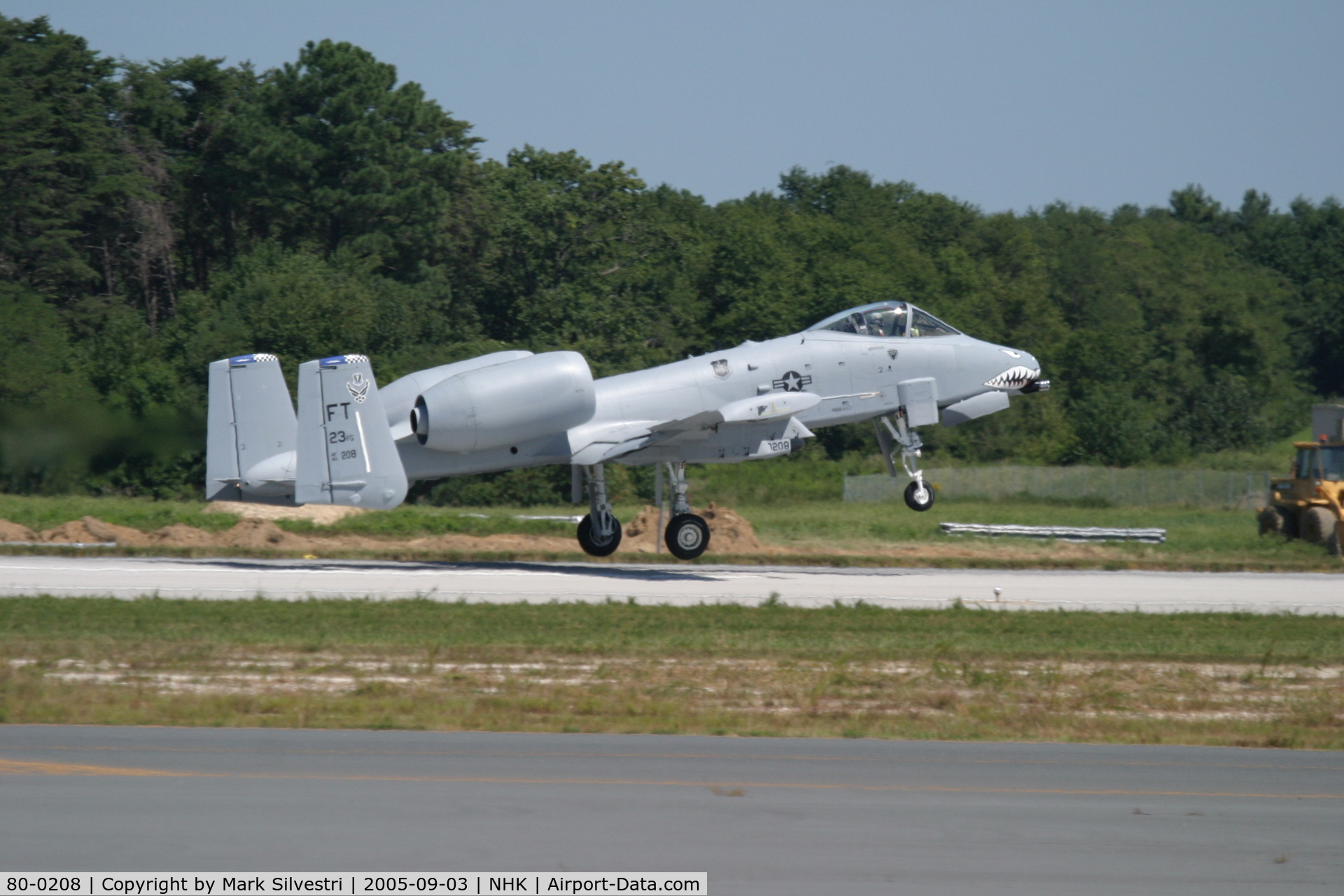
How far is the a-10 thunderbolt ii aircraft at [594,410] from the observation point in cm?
2180

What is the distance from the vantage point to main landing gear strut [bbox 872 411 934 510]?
24266 mm

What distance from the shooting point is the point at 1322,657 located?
1593 centimetres

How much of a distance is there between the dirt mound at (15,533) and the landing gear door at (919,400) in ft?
59.6

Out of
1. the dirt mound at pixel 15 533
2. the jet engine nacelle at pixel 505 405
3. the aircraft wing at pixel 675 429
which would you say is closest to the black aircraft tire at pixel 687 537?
the aircraft wing at pixel 675 429

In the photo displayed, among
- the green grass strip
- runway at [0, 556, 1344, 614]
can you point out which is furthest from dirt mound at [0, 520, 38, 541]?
the green grass strip

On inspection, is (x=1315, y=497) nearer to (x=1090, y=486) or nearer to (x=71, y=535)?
(x=1090, y=486)

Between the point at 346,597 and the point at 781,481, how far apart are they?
105 feet

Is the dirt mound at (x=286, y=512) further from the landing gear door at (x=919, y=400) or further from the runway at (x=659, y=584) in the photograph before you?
the landing gear door at (x=919, y=400)

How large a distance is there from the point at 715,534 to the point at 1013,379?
782cm

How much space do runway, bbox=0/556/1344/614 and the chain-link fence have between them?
22.6 meters

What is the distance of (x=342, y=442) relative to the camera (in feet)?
71.1

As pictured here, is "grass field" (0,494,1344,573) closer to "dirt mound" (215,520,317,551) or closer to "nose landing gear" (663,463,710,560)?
"dirt mound" (215,520,317,551)

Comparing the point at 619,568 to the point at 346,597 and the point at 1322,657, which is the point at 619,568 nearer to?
the point at 346,597

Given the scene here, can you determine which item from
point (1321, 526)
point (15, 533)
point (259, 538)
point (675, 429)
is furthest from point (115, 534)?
point (1321, 526)
